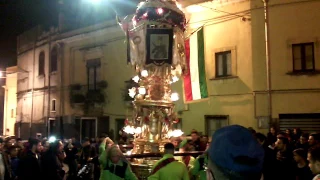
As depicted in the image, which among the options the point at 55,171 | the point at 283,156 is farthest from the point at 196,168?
the point at 55,171

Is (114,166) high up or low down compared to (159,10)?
down

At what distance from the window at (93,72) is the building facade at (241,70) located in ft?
0.22

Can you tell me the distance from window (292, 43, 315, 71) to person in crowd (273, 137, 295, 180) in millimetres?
7667

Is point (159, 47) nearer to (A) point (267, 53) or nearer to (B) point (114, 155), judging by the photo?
(B) point (114, 155)

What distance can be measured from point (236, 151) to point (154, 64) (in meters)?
8.58

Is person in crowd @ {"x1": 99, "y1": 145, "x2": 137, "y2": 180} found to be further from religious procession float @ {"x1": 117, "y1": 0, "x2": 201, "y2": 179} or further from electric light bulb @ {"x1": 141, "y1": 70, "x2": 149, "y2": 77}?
electric light bulb @ {"x1": 141, "y1": 70, "x2": 149, "y2": 77}

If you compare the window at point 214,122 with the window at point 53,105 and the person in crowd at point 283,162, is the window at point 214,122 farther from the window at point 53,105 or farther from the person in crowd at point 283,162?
the window at point 53,105

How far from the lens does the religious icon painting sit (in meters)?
10.5

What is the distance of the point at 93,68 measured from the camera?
83.3ft

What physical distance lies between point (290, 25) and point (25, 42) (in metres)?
24.0

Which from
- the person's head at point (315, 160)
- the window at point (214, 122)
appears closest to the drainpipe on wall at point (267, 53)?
the window at point (214, 122)

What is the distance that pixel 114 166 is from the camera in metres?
7.49

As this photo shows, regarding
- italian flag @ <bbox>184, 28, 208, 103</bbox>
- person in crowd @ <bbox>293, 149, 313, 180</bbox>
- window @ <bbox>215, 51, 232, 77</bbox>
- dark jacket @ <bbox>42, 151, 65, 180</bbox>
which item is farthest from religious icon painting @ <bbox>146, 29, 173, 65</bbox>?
window @ <bbox>215, 51, 232, 77</bbox>

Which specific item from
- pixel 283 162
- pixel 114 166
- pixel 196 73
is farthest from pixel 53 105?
pixel 283 162
